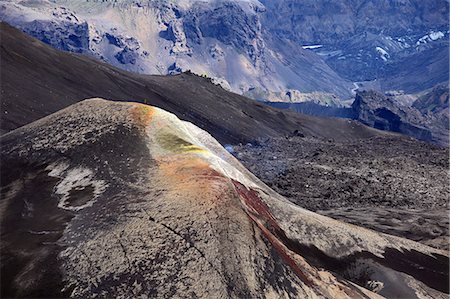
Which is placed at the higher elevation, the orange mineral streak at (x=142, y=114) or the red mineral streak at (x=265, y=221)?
the orange mineral streak at (x=142, y=114)

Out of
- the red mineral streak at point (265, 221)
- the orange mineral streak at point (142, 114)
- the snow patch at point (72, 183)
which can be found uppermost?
the orange mineral streak at point (142, 114)

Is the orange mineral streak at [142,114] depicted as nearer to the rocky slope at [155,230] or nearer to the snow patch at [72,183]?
the rocky slope at [155,230]

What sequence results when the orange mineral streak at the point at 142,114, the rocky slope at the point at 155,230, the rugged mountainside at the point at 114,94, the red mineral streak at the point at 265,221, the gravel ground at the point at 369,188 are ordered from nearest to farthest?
the rocky slope at the point at 155,230, the red mineral streak at the point at 265,221, the orange mineral streak at the point at 142,114, the gravel ground at the point at 369,188, the rugged mountainside at the point at 114,94

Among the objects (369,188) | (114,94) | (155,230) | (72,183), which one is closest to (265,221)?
(155,230)

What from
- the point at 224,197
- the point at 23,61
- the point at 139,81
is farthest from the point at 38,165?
the point at 139,81

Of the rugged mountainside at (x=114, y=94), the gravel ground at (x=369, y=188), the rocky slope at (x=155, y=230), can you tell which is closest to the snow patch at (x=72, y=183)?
the rocky slope at (x=155, y=230)

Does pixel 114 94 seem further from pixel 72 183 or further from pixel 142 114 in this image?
pixel 72 183

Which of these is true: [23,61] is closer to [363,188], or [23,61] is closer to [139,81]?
[139,81]
